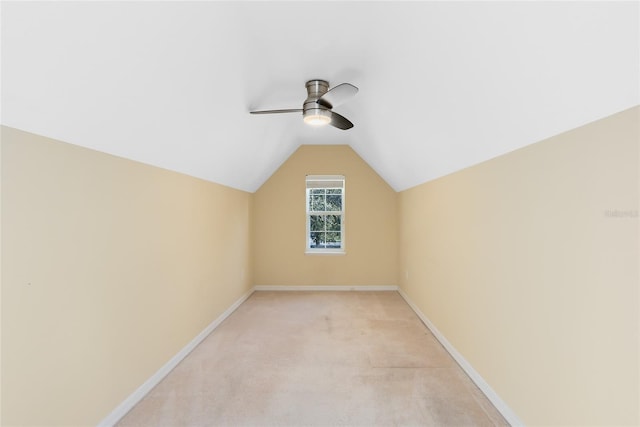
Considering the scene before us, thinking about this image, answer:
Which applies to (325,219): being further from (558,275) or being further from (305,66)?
(558,275)

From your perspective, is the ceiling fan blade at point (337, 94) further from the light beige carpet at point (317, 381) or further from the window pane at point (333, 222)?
the window pane at point (333, 222)

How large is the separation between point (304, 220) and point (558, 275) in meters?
4.02

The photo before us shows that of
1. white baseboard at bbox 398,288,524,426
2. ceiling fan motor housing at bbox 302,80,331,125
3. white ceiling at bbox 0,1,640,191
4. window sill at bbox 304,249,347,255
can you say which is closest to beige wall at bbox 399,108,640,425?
white baseboard at bbox 398,288,524,426

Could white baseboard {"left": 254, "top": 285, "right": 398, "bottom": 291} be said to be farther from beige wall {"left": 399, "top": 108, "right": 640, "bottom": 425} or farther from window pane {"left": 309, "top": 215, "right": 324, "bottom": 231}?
beige wall {"left": 399, "top": 108, "right": 640, "bottom": 425}

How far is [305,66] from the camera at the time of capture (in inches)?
84.4

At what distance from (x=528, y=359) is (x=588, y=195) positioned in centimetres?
99

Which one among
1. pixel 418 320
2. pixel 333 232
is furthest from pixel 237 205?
pixel 418 320

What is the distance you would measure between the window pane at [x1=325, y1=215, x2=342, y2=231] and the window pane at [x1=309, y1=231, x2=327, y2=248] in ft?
0.60

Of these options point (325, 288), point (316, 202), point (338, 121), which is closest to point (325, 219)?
point (316, 202)

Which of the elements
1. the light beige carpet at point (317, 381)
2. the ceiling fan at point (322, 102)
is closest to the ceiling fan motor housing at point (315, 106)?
the ceiling fan at point (322, 102)

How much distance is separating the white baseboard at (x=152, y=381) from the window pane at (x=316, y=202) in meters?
2.50

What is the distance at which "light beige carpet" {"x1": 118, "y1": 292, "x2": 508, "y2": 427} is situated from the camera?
78.2 inches

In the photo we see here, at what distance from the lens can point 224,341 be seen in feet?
10.3

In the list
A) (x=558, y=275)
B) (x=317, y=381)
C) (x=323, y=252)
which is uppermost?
(x=558, y=275)
